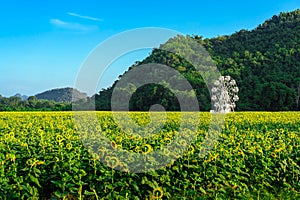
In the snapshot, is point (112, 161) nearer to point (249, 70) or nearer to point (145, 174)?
point (145, 174)

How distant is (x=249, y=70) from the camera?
189 feet

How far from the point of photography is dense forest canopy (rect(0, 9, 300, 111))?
4622 cm

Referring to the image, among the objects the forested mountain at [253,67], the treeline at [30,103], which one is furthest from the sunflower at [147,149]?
the treeline at [30,103]

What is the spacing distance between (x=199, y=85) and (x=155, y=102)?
25.9 ft

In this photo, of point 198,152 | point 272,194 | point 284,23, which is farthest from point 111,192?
point 284,23

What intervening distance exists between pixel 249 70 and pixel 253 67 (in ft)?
3.08

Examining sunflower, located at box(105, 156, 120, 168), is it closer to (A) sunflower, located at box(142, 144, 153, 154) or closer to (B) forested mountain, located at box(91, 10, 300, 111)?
(A) sunflower, located at box(142, 144, 153, 154)

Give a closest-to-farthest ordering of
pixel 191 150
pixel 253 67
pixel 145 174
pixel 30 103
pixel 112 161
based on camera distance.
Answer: pixel 112 161, pixel 145 174, pixel 191 150, pixel 30 103, pixel 253 67

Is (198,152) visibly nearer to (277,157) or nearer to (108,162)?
(277,157)

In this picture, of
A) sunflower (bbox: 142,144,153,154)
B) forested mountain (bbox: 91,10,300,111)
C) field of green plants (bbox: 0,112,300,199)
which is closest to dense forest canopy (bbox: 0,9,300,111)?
forested mountain (bbox: 91,10,300,111)

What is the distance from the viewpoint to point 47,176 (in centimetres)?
558

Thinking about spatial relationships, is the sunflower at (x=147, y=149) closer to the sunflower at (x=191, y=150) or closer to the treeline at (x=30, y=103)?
the sunflower at (x=191, y=150)

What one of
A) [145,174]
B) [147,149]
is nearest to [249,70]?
[147,149]

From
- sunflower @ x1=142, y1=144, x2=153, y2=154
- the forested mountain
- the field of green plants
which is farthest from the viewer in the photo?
the forested mountain
